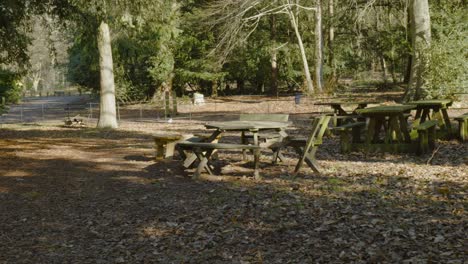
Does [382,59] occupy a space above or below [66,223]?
above

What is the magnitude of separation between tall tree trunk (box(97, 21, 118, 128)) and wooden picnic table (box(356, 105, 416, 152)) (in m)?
10.2

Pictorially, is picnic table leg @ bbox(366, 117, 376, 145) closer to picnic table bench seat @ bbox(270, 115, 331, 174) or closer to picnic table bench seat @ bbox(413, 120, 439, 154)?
picnic table bench seat @ bbox(413, 120, 439, 154)

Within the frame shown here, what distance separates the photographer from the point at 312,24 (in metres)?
33.3

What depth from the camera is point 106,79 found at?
1745 centimetres

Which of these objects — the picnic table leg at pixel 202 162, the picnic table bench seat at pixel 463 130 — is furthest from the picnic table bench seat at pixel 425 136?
the picnic table leg at pixel 202 162

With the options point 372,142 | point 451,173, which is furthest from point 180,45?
point 451,173

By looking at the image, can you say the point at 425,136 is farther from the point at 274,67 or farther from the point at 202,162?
the point at 274,67

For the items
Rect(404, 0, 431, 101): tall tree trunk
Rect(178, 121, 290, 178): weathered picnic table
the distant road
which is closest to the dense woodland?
the distant road

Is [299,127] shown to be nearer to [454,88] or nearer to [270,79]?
[454,88]

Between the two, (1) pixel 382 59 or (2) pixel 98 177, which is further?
(1) pixel 382 59

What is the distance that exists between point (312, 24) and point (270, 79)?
4.98m

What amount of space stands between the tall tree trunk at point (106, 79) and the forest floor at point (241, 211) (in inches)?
280

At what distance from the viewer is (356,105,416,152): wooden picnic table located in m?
9.97

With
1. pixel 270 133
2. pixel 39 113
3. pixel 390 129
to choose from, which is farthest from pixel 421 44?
pixel 39 113
